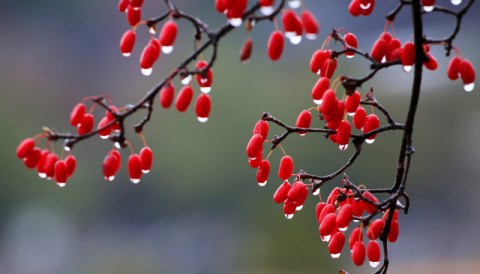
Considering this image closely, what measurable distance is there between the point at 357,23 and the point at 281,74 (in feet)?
3.60

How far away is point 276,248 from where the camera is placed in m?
2.85

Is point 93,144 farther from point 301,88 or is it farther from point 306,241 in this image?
point 306,241

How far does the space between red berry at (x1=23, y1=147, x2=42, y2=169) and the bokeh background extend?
2.53m

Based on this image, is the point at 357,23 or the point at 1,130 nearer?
the point at 1,130

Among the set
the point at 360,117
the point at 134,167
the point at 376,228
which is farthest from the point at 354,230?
the point at 134,167

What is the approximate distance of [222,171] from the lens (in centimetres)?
414

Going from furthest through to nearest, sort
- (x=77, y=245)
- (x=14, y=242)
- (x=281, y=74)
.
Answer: (x=281, y=74), (x=77, y=245), (x=14, y=242)

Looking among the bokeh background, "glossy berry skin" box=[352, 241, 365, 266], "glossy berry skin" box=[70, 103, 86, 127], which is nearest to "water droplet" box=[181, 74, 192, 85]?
"glossy berry skin" box=[70, 103, 86, 127]

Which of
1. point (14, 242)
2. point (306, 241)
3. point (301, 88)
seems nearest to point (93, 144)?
point (14, 242)

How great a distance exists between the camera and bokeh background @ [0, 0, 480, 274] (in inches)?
132

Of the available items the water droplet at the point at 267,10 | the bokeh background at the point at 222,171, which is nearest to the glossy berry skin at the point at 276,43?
the water droplet at the point at 267,10

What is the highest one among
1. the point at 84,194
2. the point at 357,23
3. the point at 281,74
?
the point at 357,23

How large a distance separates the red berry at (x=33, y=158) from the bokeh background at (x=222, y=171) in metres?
2.53

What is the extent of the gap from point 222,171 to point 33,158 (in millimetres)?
3800
